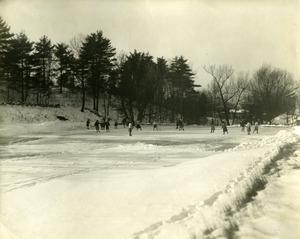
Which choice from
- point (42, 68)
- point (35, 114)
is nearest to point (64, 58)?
point (42, 68)

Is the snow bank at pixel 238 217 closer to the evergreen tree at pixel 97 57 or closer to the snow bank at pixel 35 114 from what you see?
the snow bank at pixel 35 114

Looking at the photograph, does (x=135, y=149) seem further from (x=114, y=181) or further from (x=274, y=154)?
(x=114, y=181)

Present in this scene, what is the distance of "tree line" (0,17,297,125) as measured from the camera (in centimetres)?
5666

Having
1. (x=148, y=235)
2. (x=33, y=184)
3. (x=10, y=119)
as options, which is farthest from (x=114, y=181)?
(x=10, y=119)

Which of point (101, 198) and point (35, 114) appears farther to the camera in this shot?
point (35, 114)

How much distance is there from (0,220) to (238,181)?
5166mm

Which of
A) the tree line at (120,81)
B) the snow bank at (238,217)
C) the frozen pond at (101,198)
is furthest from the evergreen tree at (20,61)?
the snow bank at (238,217)

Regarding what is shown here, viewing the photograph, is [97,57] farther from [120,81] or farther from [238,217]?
[238,217]

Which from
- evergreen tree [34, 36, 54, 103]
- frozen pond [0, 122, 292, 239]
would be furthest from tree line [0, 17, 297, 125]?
frozen pond [0, 122, 292, 239]

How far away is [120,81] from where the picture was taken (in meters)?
63.1

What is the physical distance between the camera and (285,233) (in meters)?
5.84

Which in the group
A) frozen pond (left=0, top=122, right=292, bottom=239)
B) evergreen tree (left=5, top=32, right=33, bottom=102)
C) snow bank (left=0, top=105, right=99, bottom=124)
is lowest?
frozen pond (left=0, top=122, right=292, bottom=239)

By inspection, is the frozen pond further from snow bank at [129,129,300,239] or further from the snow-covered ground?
snow bank at [129,129,300,239]

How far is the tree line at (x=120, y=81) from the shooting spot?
56.7 meters
